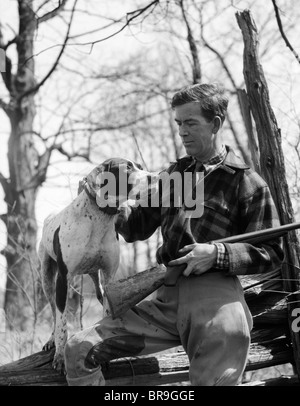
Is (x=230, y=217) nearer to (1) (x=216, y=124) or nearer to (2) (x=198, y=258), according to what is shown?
(2) (x=198, y=258)

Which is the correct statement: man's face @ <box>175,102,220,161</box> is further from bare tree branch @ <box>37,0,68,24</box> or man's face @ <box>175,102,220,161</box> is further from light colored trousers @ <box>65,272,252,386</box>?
bare tree branch @ <box>37,0,68,24</box>

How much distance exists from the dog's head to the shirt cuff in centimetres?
92

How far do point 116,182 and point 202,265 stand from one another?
3.69 feet

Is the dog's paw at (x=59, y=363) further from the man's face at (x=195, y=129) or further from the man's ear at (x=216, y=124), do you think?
the man's ear at (x=216, y=124)

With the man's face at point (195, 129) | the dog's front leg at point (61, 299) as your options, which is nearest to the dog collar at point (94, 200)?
the dog's front leg at point (61, 299)

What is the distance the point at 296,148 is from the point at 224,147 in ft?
10.5

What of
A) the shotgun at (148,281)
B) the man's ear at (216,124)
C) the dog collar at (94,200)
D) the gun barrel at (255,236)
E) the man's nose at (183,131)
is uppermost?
the man's ear at (216,124)

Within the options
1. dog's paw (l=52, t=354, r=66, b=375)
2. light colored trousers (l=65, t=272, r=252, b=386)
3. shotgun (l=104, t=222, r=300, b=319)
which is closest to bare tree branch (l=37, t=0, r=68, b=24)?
dog's paw (l=52, t=354, r=66, b=375)

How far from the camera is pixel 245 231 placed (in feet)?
11.2

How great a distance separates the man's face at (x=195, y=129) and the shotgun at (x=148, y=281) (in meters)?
0.54

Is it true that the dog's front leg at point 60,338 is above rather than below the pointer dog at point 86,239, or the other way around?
below

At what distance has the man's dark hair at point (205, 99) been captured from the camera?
3510mm

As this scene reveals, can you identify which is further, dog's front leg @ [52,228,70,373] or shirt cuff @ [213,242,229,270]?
dog's front leg @ [52,228,70,373]

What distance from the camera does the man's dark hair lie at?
3.51 meters
